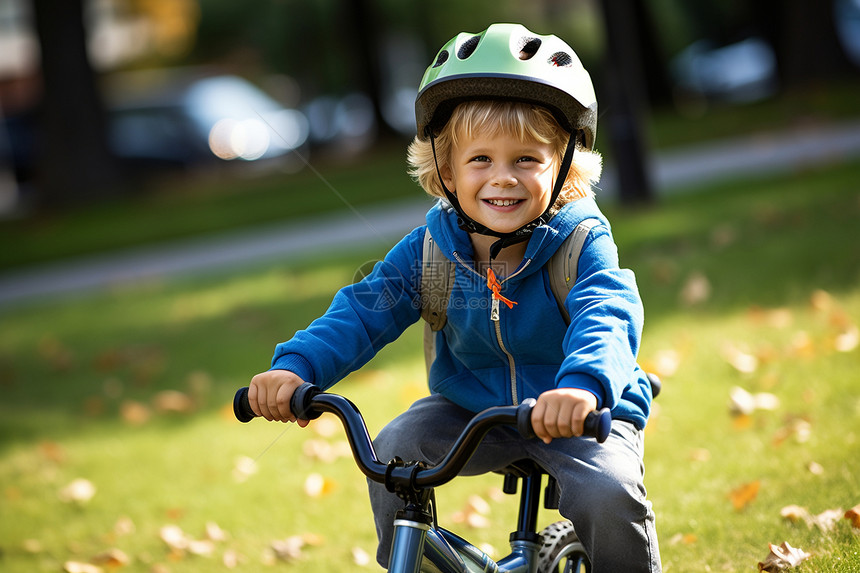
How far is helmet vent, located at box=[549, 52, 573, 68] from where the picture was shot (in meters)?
2.71

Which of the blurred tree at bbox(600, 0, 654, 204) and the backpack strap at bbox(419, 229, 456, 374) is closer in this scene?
the backpack strap at bbox(419, 229, 456, 374)

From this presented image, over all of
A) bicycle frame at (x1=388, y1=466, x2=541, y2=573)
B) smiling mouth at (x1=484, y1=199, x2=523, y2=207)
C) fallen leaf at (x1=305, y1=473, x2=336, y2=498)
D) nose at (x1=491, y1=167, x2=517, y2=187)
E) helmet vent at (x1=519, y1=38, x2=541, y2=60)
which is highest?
helmet vent at (x1=519, y1=38, x2=541, y2=60)

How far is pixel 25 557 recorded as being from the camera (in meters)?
4.39

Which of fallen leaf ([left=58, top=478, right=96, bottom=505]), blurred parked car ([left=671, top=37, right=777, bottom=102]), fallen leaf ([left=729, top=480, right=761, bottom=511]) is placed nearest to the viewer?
fallen leaf ([left=729, top=480, right=761, bottom=511])

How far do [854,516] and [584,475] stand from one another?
1.34m

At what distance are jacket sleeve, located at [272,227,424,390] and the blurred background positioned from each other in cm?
589

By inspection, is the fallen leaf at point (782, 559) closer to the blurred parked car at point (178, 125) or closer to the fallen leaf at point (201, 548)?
the fallen leaf at point (201, 548)

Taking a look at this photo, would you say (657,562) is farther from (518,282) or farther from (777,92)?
(777,92)

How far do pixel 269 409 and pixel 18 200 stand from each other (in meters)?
19.3

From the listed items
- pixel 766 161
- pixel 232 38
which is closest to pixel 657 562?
pixel 766 161

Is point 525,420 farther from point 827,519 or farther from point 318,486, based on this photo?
point 318,486

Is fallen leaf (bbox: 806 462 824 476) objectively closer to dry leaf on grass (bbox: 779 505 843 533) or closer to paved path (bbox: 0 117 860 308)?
dry leaf on grass (bbox: 779 505 843 533)

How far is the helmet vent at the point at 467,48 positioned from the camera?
2750mm

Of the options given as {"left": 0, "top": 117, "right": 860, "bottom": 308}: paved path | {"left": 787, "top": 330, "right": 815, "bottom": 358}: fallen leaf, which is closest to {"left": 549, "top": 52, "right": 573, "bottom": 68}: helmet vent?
Answer: {"left": 787, "top": 330, "right": 815, "bottom": 358}: fallen leaf
